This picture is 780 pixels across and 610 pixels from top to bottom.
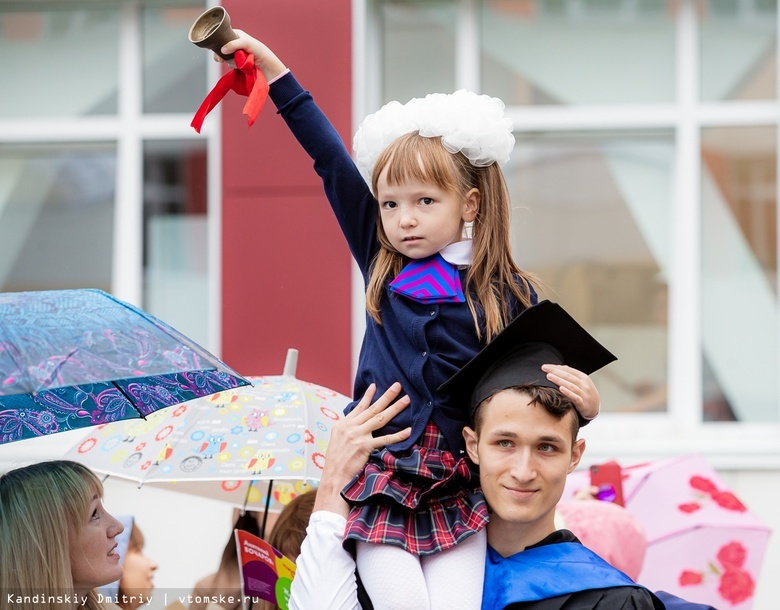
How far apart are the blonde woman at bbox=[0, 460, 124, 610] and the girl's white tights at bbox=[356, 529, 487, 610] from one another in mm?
769

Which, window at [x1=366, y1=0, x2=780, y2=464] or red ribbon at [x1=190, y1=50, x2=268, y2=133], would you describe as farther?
window at [x1=366, y1=0, x2=780, y2=464]

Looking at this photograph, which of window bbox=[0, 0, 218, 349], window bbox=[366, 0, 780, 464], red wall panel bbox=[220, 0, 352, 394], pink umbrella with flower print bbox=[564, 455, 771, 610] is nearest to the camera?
pink umbrella with flower print bbox=[564, 455, 771, 610]

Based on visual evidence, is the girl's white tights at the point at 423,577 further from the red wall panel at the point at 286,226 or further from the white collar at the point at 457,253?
the red wall panel at the point at 286,226

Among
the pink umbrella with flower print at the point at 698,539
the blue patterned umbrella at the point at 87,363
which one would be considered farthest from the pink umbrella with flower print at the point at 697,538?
the blue patterned umbrella at the point at 87,363

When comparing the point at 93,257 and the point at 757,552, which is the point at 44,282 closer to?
the point at 93,257

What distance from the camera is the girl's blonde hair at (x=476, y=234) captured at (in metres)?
2.84

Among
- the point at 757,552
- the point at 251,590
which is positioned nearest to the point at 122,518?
the point at 251,590

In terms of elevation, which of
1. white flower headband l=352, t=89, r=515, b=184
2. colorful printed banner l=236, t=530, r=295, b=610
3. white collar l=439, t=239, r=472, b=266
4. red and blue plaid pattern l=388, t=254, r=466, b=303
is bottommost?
colorful printed banner l=236, t=530, r=295, b=610

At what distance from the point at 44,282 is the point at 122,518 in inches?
118

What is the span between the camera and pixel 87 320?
2578mm

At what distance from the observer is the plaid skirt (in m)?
2.68

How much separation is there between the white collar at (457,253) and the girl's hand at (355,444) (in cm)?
37

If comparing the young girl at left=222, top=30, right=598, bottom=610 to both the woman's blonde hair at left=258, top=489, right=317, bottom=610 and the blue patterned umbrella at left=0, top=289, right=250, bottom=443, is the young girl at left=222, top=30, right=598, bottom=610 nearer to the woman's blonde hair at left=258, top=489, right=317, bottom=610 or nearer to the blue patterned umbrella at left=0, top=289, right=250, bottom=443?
the blue patterned umbrella at left=0, top=289, right=250, bottom=443

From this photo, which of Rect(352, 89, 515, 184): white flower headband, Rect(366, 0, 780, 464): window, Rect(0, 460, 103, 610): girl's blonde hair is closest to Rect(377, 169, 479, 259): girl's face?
Rect(352, 89, 515, 184): white flower headband
